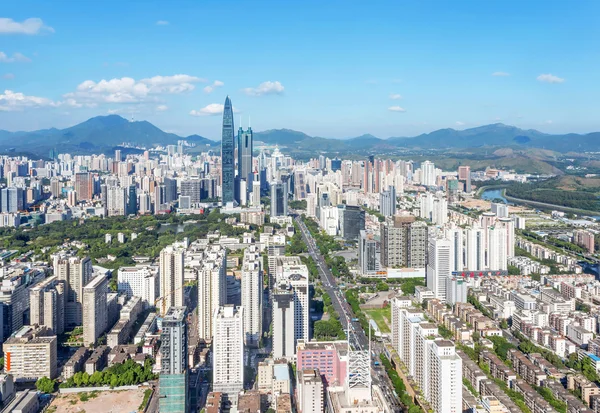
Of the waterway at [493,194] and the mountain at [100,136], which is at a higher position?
the mountain at [100,136]

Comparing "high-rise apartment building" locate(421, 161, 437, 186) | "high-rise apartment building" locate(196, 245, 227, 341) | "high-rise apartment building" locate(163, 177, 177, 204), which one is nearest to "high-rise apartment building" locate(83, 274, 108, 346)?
"high-rise apartment building" locate(196, 245, 227, 341)

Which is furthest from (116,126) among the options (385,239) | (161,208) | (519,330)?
(519,330)

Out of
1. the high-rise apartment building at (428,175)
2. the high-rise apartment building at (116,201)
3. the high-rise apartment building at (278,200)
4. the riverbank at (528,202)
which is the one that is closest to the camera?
the high-rise apartment building at (278,200)

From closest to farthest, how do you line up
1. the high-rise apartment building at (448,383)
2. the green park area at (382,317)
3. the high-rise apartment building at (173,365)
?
the high-rise apartment building at (173,365) < the high-rise apartment building at (448,383) < the green park area at (382,317)

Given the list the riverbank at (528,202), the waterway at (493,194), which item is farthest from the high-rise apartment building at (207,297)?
the waterway at (493,194)

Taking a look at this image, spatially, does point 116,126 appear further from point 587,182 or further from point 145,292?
point 145,292

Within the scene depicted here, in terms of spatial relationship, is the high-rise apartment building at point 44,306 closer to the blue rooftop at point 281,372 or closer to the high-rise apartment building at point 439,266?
the blue rooftop at point 281,372

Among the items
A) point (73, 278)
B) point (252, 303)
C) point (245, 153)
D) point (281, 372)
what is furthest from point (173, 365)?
point (245, 153)

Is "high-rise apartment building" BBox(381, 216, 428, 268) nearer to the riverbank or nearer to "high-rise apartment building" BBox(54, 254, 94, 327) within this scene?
"high-rise apartment building" BBox(54, 254, 94, 327)
